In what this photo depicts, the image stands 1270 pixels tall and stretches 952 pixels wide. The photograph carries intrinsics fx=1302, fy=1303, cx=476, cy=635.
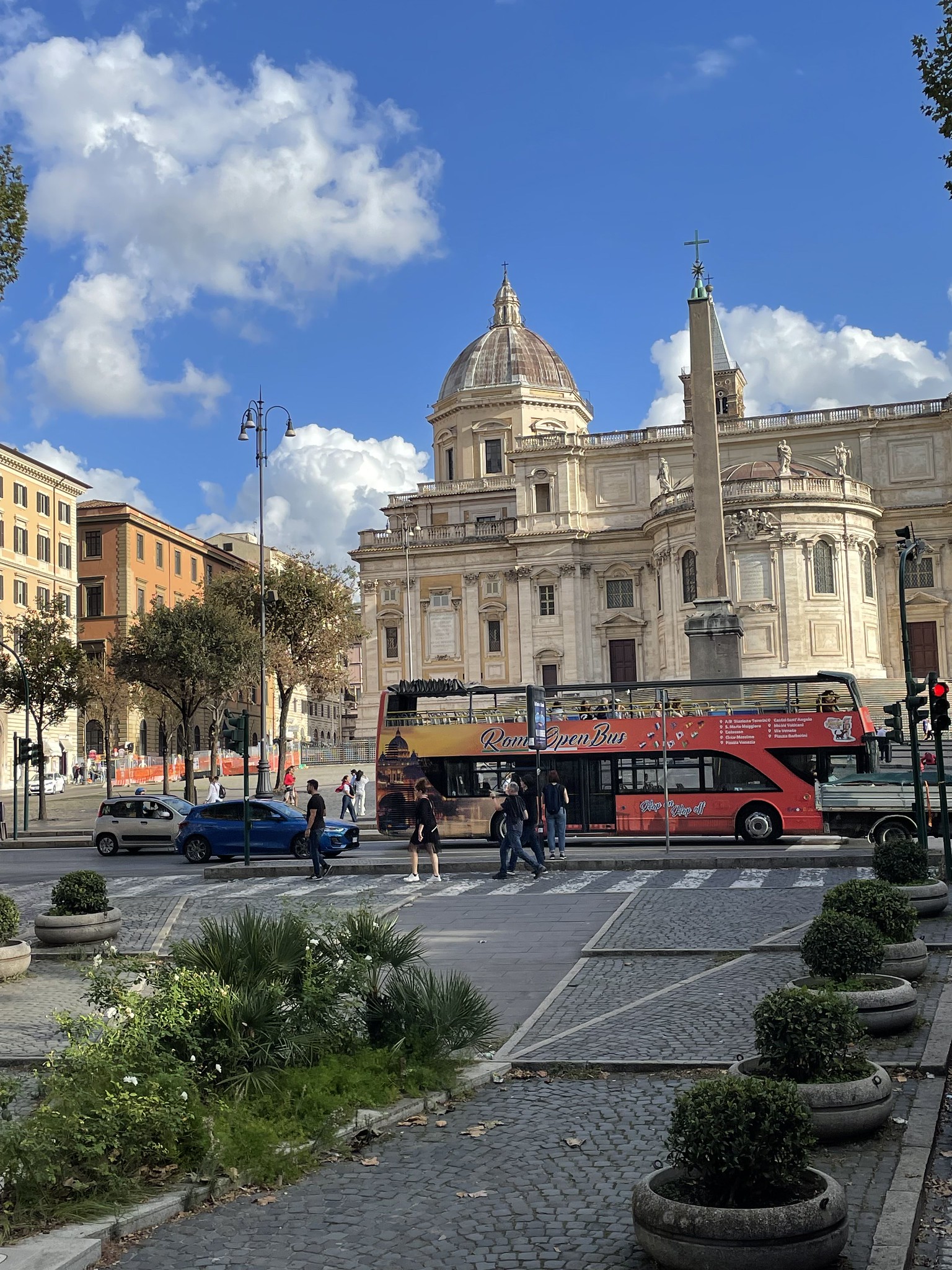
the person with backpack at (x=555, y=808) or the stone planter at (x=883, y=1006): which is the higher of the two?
the person with backpack at (x=555, y=808)

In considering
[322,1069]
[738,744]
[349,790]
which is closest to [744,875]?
[738,744]

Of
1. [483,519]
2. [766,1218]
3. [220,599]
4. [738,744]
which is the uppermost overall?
[483,519]

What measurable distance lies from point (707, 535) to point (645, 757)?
38.0 ft

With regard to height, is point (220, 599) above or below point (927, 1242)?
A: above

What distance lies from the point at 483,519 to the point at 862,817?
177 ft

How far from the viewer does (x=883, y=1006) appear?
9.22 meters

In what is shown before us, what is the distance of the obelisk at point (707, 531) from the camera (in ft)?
120

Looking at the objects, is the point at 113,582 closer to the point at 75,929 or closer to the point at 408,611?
the point at 408,611

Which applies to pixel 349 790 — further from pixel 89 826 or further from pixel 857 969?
pixel 857 969

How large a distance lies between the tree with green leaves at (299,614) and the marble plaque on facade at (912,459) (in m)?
29.6

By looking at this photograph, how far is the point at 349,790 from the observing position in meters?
38.3

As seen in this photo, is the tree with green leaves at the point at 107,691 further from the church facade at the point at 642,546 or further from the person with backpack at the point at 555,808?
the person with backpack at the point at 555,808

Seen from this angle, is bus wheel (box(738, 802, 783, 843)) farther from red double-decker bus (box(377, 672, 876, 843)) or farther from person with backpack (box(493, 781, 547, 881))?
person with backpack (box(493, 781, 547, 881))

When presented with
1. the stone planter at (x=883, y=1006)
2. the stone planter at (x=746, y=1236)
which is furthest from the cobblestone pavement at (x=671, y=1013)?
the stone planter at (x=746, y=1236)
